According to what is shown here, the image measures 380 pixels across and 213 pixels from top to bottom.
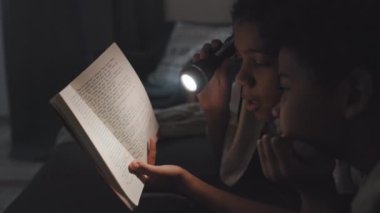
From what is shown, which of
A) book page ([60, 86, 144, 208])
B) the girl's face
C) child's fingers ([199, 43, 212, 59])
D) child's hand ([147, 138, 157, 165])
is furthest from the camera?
child's fingers ([199, 43, 212, 59])

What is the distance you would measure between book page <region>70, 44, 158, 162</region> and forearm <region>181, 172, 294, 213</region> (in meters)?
0.10

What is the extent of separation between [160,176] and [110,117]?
0.55ft

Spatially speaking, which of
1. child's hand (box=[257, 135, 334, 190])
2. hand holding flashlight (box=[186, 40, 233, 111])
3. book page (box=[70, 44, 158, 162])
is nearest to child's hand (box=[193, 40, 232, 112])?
hand holding flashlight (box=[186, 40, 233, 111])

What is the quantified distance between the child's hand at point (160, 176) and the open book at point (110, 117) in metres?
0.02

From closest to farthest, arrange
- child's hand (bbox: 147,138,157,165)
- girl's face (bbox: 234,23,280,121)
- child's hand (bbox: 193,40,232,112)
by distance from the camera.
A: girl's face (bbox: 234,23,280,121) < child's hand (bbox: 147,138,157,165) < child's hand (bbox: 193,40,232,112)

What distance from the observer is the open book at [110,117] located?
856 millimetres

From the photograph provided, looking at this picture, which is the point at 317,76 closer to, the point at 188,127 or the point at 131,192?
the point at 131,192

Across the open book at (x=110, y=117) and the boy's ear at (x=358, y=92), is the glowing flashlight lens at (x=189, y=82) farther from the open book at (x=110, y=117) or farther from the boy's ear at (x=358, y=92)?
the boy's ear at (x=358, y=92)

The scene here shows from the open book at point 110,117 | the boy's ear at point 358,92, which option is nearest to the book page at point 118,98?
the open book at point 110,117

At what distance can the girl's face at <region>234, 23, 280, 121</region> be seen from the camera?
3.27ft

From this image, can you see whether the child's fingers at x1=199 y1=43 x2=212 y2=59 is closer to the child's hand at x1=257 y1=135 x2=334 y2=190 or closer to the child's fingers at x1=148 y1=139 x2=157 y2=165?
the child's fingers at x1=148 y1=139 x2=157 y2=165

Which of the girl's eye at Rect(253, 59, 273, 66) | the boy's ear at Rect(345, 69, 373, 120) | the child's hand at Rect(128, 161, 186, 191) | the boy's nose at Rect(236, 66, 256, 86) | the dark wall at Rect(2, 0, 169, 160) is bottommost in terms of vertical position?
the dark wall at Rect(2, 0, 169, 160)

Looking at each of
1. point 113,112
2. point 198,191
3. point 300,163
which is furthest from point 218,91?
point 300,163

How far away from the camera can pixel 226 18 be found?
10.8 ft
